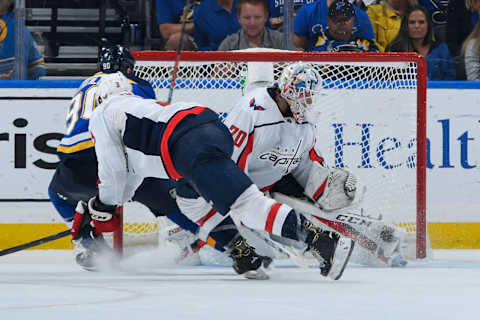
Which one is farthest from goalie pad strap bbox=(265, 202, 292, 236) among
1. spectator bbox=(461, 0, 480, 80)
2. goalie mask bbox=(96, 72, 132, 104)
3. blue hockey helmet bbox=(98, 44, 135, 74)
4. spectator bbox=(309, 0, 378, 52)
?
spectator bbox=(461, 0, 480, 80)

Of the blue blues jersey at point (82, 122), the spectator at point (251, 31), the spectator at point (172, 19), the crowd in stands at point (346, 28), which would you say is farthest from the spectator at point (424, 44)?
the blue blues jersey at point (82, 122)

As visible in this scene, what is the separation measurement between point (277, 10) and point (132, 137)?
2181 millimetres

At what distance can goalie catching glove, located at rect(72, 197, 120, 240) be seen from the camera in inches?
130

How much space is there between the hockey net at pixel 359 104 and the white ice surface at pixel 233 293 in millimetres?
486

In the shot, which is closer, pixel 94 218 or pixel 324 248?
pixel 324 248

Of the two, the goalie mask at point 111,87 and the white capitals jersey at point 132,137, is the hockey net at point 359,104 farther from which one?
the white capitals jersey at point 132,137

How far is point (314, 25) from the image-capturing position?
4.80 meters

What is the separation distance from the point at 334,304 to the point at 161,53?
2.21 m

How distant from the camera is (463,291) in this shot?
259cm

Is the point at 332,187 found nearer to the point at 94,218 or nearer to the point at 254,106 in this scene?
the point at 254,106

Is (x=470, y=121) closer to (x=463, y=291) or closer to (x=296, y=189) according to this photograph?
(x=296, y=189)

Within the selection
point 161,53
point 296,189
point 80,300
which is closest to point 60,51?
point 161,53

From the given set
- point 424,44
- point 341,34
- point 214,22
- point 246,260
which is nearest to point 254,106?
point 246,260

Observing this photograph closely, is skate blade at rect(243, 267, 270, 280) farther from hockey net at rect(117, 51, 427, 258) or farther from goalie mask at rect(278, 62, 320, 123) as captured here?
hockey net at rect(117, 51, 427, 258)
